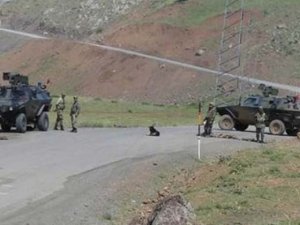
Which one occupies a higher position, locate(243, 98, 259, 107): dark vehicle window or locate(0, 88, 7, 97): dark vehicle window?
locate(243, 98, 259, 107): dark vehicle window

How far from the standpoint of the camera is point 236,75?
65875 millimetres

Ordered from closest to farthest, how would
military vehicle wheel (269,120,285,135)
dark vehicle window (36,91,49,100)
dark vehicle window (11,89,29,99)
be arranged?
military vehicle wheel (269,120,285,135)
dark vehicle window (11,89,29,99)
dark vehicle window (36,91,49,100)

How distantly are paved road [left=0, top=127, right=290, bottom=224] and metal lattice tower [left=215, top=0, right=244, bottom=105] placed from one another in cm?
2403

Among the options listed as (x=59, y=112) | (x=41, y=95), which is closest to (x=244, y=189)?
(x=59, y=112)

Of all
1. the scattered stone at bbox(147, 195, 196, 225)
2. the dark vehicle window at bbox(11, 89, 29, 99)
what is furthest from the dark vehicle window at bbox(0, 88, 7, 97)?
the scattered stone at bbox(147, 195, 196, 225)

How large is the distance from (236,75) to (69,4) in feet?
151

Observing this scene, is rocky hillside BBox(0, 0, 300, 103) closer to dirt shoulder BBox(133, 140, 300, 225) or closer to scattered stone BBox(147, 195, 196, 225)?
dirt shoulder BBox(133, 140, 300, 225)

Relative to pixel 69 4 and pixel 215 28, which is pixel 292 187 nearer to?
pixel 215 28

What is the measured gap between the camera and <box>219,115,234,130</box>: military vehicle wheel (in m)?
37.8

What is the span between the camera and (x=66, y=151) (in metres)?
26.7

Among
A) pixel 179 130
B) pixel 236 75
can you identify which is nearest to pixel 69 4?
pixel 236 75

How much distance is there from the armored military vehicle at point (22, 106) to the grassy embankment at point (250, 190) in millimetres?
14800

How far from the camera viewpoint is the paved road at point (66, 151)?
18.6 m

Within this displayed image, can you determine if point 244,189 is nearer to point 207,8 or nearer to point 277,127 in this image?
point 277,127
